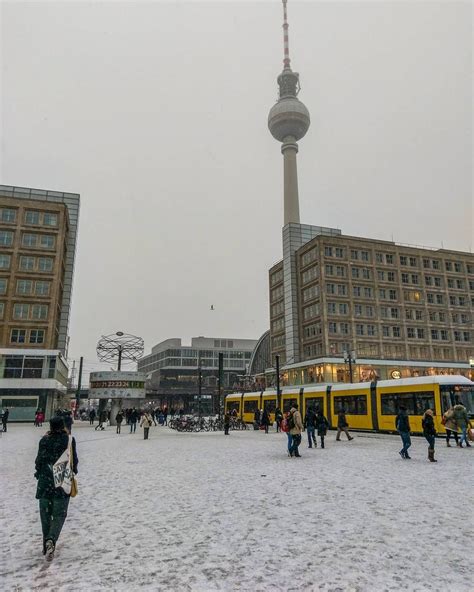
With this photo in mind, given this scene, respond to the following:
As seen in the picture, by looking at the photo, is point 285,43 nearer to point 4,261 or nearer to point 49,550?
point 4,261

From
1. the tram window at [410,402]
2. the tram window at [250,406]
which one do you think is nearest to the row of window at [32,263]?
the tram window at [250,406]

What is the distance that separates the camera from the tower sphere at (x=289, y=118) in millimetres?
117812

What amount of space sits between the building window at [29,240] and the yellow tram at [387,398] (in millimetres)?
39981

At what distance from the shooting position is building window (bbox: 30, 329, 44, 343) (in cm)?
5325

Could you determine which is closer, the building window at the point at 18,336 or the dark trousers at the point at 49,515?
the dark trousers at the point at 49,515

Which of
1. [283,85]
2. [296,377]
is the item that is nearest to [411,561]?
[296,377]

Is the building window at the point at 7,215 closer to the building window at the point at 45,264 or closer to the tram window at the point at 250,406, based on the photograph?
the building window at the point at 45,264

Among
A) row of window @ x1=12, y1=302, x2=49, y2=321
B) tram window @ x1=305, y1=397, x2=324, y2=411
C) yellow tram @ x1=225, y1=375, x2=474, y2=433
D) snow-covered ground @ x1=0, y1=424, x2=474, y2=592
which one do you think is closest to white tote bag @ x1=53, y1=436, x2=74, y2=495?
snow-covered ground @ x1=0, y1=424, x2=474, y2=592

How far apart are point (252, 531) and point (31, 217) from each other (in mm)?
59453

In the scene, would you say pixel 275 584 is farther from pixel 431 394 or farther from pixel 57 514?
pixel 431 394

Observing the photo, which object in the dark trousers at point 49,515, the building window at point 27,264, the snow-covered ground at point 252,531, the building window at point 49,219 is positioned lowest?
the snow-covered ground at point 252,531

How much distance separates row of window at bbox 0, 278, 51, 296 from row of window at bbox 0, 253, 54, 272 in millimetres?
1754

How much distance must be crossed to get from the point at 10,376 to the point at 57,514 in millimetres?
51387

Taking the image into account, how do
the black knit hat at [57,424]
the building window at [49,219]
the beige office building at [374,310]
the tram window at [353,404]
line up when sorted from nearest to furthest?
the black knit hat at [57,424], the tram window at [353,404], the building window at [49,219], the beige office building at [374,310]
